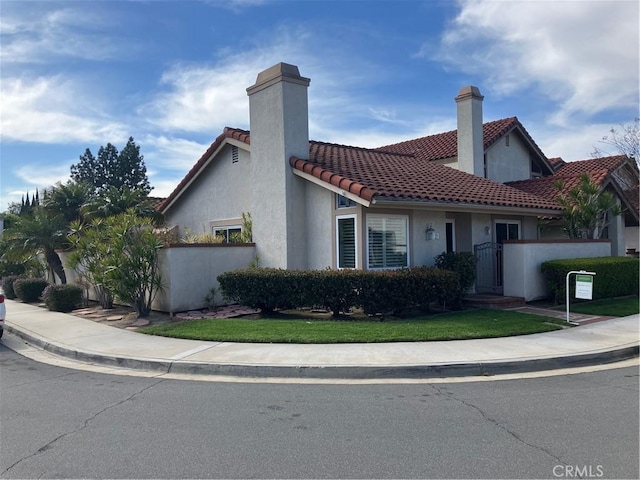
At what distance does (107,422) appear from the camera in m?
5.61

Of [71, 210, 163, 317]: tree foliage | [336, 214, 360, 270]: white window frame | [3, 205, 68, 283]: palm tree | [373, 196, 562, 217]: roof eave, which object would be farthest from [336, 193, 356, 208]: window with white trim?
[3, 205, 68, 283]: palm tree

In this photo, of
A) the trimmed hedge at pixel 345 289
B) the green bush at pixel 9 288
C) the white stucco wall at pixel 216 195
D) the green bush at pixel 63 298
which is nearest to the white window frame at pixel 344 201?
the trimmed hedge at pixel 345 289

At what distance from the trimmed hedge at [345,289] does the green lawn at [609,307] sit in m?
3.31

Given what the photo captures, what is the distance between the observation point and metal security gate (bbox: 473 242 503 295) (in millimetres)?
15242

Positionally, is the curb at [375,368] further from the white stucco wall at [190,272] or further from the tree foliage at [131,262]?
the white stucco wall at [190,272]

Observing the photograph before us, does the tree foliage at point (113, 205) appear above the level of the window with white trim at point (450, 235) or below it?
above

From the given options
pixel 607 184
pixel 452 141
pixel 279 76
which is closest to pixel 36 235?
pixel 279 76

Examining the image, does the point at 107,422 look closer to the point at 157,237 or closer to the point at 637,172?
the point at 157,237

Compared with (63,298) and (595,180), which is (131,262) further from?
(595,180)

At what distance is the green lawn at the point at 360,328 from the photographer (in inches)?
370

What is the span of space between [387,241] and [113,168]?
53338 millimetres

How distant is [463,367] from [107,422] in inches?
190

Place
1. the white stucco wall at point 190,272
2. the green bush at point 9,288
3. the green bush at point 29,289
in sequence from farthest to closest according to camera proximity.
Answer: the green bush at point 9,288
the green bush at point 29,289
the white stucco wall at point 190,272

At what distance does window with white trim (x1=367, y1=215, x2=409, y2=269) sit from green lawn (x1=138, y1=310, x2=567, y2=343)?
197cm
